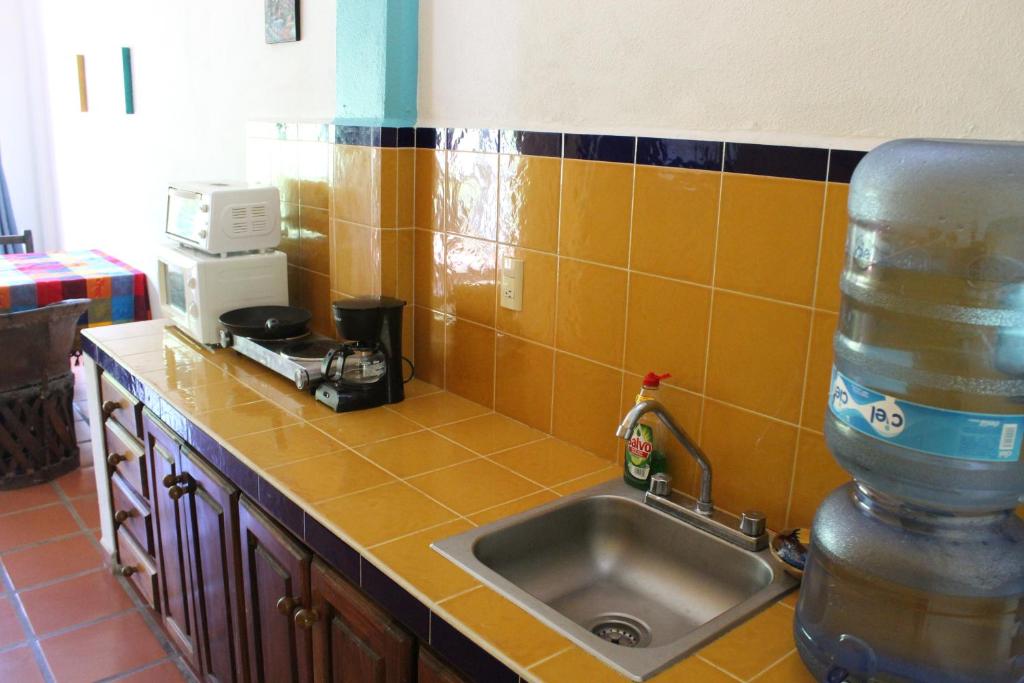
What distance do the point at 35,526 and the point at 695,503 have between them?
9.03ft

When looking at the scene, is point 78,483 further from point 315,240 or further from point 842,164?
point 842,164

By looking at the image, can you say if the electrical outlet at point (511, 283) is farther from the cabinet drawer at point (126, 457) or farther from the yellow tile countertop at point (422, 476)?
the cabinet drawer at point (126, 457)

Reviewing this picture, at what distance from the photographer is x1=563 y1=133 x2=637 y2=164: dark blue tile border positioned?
5.45ft

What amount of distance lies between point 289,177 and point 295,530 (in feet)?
4.84

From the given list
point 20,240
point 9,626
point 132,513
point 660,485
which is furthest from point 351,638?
point 20,240

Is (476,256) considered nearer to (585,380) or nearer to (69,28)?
(585,380)

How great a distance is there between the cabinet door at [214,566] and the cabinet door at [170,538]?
5 cm

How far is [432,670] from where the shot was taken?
51.3 inches

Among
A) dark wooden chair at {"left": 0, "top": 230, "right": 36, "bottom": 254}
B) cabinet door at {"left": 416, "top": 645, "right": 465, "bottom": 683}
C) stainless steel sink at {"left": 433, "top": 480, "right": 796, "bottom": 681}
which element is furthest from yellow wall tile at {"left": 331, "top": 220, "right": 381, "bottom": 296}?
dark wooden chair at {"left": 0, "top": 230, "right": 36, "bottom": 254}

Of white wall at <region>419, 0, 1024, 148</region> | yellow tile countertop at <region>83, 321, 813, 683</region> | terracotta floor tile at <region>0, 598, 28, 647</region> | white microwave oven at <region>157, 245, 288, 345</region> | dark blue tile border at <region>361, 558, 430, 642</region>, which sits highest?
white wall at <region>419, 0, 1024, 148</region>

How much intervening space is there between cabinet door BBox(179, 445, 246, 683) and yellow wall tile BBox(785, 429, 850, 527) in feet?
3.85

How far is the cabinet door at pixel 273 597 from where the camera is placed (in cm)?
166

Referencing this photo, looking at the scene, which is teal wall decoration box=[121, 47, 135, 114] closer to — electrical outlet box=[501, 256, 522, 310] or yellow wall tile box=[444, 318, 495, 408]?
yellow wall tile box=[444, 318, 495, 408]

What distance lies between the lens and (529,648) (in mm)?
1161
